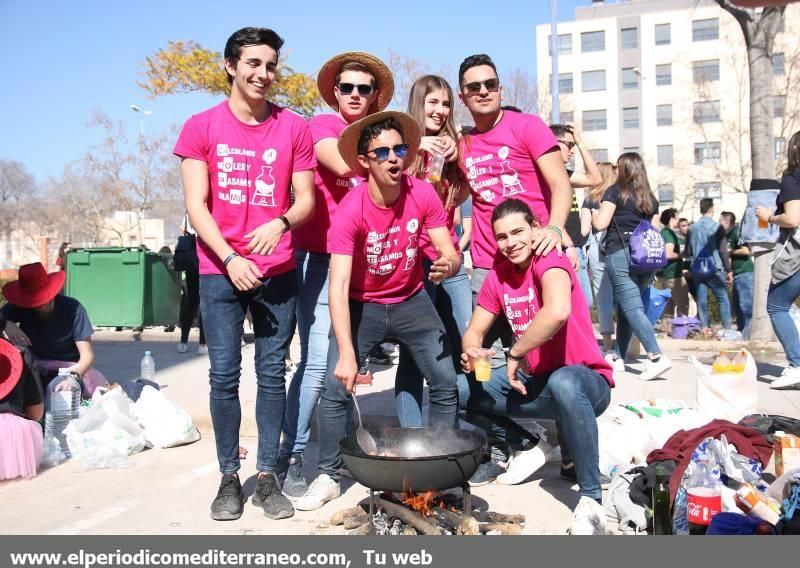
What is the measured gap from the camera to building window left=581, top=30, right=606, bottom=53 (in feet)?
207

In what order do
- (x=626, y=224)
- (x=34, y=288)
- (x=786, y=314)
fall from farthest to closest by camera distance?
1. (x=626, y=224)
2. (x=786, y=314)
3. (x=34, y=288)

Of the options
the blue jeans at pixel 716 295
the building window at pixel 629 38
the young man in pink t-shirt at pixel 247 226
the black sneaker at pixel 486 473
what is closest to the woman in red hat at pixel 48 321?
the young man in pink t-shirt at pixel 247 226

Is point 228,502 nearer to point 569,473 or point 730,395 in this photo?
point 569,473

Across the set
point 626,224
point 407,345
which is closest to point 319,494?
point 407,345

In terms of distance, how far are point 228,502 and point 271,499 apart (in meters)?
0.21

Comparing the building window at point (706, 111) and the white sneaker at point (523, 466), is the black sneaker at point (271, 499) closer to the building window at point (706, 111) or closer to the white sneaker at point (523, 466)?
the white sneaker at point (523, 466)

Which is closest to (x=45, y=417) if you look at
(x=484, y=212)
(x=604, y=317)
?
(x=484, y=212)

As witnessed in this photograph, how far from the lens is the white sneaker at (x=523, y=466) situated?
15.1ft

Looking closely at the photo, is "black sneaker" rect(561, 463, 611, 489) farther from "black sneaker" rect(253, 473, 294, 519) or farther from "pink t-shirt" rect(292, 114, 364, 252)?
"pink t-shirt" rect(292, 114, 364, 252)

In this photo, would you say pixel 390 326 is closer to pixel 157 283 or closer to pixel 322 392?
pixel 322 392

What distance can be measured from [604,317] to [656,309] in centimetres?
100

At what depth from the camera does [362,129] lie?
407 cm

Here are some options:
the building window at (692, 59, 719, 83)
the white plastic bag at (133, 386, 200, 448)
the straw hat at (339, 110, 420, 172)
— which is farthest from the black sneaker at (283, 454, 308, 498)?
the building window at (692, 59, 719, 83)

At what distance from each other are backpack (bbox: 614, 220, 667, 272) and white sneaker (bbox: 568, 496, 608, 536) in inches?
158
